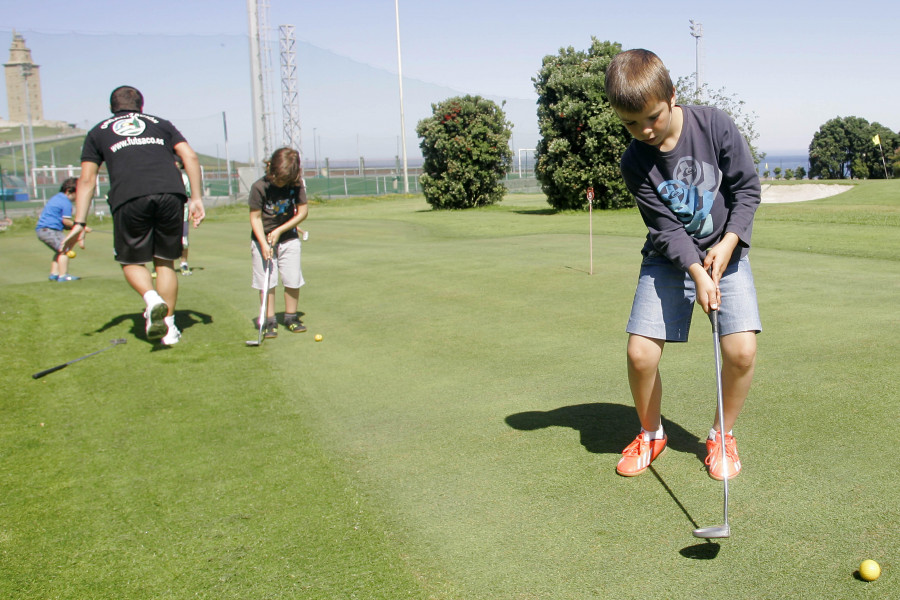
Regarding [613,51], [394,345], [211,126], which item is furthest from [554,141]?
[211,126]

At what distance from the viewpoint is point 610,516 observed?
305 cm

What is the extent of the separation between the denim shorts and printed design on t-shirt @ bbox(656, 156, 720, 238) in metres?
0.21

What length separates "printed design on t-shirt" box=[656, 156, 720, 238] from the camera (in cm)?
332

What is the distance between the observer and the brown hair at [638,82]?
119 inches

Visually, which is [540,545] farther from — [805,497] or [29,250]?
[29,250]

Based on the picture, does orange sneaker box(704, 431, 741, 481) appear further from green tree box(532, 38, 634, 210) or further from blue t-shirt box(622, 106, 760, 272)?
green tree box(532, 38, 634, 210)

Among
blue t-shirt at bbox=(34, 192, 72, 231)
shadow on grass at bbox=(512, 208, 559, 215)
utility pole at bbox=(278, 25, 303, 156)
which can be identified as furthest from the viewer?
utility pole at bbox=(278, 25, 303, 156)

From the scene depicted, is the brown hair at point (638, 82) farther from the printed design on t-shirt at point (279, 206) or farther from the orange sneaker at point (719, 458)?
the printed design on t-shirt at point (279, 206)

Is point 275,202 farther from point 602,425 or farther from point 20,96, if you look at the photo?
point 20,96

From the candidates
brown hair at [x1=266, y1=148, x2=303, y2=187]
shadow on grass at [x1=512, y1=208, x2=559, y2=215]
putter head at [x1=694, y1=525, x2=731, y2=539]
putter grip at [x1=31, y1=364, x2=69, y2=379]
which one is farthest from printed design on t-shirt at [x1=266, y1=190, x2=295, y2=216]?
shadow on grass at [x1=512, y1=208, x2=559, y2=215]

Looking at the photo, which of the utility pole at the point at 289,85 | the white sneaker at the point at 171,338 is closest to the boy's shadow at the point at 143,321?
the white sneaker at the point at 171,338

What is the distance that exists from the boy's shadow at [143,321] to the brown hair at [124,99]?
211 centimetres

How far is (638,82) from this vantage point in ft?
9.95

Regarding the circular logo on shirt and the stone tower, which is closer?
the circular logo on shirt
